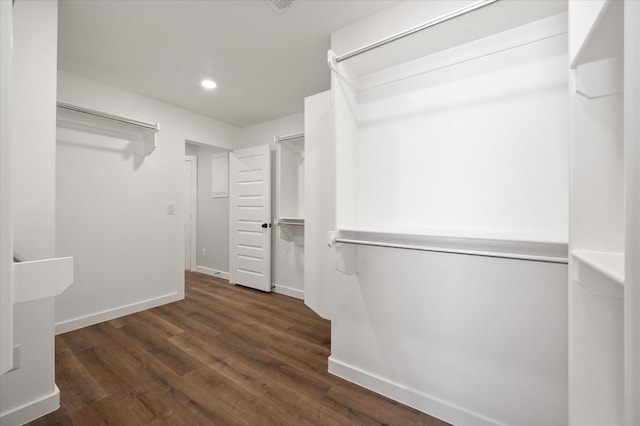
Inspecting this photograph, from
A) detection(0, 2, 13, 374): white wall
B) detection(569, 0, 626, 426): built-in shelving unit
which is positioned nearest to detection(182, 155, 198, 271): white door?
detection(0, 2, 13, 374): white wall

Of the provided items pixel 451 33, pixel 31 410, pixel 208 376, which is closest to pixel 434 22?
pixel 451 33

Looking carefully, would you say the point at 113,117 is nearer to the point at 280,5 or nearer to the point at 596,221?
the point at 280,5

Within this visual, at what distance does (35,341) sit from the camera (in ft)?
4.94

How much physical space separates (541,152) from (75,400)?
3.05 meters

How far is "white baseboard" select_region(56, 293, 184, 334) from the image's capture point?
256 cm

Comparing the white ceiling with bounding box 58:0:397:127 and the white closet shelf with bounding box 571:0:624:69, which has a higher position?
the white ceiling with bounding box 58:0:397:127

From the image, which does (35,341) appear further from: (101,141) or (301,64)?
(301,64)

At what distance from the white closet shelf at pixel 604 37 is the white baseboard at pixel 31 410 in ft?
9.68

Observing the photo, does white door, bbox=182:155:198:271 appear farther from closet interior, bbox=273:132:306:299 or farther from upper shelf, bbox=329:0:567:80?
upper shelf, bbox=329:0:567:80

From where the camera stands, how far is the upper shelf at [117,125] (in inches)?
101

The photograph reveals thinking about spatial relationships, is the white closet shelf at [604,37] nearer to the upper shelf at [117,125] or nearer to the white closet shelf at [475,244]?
the white closet shelf at [475,244]

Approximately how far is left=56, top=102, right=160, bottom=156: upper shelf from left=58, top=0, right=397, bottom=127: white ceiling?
409mm

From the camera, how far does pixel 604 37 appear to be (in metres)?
0.74

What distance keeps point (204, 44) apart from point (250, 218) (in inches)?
92.9
